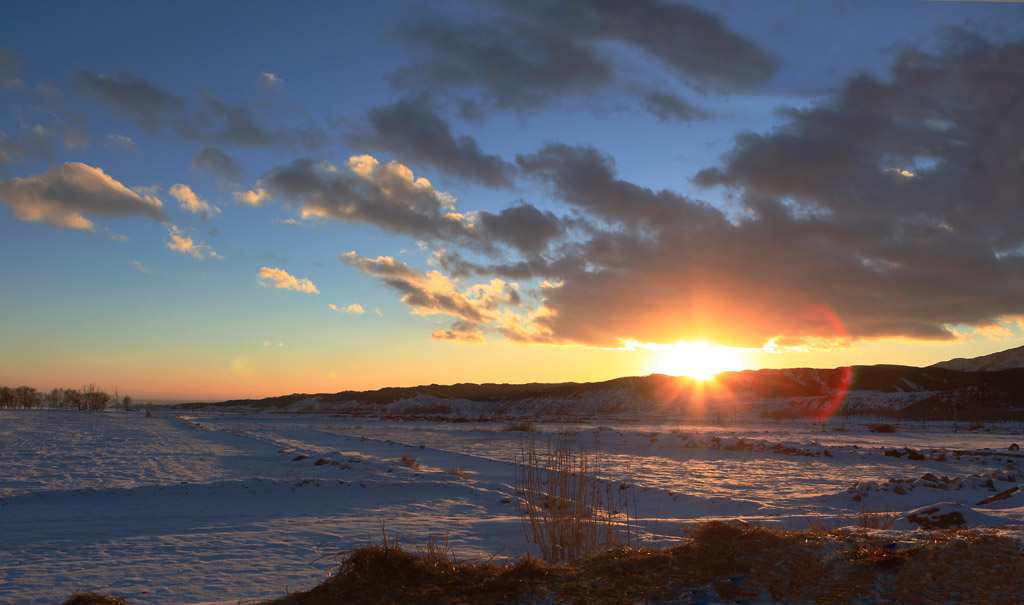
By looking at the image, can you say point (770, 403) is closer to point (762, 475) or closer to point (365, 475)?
point (762, 475)

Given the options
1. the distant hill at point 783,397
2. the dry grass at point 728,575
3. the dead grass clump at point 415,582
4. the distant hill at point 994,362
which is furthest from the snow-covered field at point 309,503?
the distant hill at point 994,362

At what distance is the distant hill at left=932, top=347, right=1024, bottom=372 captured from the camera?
113438mm

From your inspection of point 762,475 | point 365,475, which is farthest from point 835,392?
point 365,475

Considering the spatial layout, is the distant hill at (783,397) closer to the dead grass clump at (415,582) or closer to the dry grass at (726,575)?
the dry grass at (726,575)

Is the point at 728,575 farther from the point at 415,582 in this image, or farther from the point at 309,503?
the point at 309,503

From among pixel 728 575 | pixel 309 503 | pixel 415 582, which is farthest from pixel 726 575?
pixel 309 503

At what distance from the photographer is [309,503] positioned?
36.6ft

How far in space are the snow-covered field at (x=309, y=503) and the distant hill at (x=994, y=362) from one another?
119865 mm

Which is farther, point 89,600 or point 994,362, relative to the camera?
point 994,362

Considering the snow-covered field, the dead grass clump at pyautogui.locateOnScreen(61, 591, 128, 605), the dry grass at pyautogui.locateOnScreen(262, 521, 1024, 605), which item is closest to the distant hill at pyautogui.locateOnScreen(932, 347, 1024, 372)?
the snow-covered field

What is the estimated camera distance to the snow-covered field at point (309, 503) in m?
6.55

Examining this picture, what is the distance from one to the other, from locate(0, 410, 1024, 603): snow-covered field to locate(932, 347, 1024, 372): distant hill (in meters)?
120

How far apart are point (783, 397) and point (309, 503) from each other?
91.0 metres

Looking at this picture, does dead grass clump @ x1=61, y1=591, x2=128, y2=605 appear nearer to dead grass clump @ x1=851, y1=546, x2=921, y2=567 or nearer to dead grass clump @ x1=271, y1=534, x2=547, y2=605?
dead grass clump @ x1=271, y1=534, x2=547, y2=605
